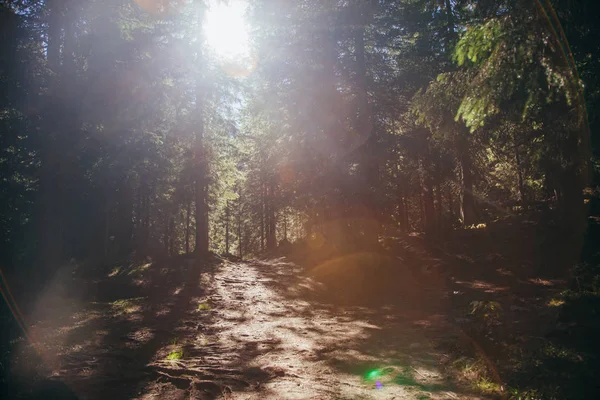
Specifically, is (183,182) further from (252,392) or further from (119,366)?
(252,392)

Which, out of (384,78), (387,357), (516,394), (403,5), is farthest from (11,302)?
(403,5)

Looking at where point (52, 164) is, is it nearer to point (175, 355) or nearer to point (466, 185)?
point (175, 355)

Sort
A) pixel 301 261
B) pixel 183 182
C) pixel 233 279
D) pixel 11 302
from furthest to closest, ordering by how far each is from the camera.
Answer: pixel 183 182 → pixel 301 261 → pixel 233 279 → pixel 11 302

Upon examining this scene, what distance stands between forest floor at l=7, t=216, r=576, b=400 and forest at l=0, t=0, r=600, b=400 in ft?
0.24

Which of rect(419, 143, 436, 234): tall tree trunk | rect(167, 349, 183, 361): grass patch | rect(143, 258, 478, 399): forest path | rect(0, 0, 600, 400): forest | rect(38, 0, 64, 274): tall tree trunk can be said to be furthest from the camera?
rect(419, 143, 436, 234): tall tree trunk

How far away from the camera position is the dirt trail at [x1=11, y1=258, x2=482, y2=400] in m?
5.68

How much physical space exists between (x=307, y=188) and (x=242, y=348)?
1073 centimetres

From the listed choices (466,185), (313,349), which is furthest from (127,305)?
(466,185)

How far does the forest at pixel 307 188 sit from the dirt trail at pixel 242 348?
7cm

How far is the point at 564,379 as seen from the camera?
478 centimetres

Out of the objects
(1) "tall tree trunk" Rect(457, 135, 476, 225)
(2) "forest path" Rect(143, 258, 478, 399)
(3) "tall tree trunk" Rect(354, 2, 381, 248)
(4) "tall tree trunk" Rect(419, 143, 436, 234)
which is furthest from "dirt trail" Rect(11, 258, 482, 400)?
(1) "tall tree trunk" Rect(457, 135, 476, 225)

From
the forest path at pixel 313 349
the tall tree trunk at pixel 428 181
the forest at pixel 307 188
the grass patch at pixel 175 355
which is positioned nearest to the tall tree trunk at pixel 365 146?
the forest at pixel 307 188

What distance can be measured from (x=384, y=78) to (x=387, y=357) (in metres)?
14.7

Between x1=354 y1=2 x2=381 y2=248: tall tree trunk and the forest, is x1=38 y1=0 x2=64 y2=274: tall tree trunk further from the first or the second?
x1=354 y1=2 x2=381 y2=248: tall tree trunk
